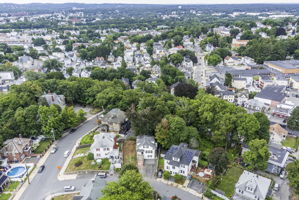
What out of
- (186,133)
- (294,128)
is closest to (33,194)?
(186,133)

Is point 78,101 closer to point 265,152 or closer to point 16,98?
point 16,98

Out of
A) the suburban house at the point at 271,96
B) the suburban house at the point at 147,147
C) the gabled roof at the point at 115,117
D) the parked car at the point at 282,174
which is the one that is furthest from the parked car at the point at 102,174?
the suburban house at the point at 271,96

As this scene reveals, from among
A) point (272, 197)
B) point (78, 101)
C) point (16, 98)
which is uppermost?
point (16, 98)

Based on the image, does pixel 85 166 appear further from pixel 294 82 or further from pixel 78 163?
pixel 294 82

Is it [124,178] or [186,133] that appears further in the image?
[186,133]

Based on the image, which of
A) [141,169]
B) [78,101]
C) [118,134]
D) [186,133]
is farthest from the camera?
[78,101]

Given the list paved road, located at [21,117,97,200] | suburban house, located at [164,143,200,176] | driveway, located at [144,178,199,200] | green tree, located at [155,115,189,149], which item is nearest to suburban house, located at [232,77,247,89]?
green tree, located at [155,115,189,149]

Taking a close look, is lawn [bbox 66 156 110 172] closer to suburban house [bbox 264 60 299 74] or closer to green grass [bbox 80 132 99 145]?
green grass [bbox 80 132 99 145]

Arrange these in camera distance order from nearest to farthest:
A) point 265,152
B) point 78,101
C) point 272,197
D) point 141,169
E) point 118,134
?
point 272,197 → point 265,152 → point 141,169 → point 118,134 → point 78,101
